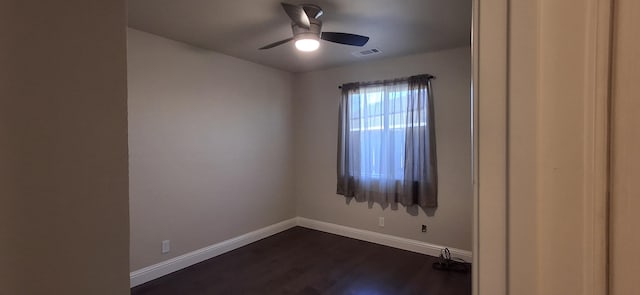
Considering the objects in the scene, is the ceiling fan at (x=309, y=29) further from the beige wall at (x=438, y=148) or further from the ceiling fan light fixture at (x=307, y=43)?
the beige wall at (x=438, y=148)

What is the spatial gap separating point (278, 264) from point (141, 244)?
136 centimetres

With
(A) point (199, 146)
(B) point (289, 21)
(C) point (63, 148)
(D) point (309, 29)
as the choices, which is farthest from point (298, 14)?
(A) point (199, 146)

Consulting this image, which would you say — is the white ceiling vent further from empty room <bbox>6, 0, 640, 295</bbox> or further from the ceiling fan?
the ceiling fan

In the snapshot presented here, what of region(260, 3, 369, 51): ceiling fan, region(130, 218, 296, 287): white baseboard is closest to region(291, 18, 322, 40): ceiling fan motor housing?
region(260, 3, 369, 51): ceiling fan

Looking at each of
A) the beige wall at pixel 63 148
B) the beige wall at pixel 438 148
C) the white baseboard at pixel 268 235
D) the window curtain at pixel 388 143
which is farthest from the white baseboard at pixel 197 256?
the beige wall at pixel 63 148

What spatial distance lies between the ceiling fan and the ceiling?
0.26ft

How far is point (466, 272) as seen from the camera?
3092 mm

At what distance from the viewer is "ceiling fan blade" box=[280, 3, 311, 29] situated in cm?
217

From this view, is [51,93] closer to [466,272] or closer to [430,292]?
[430,292]

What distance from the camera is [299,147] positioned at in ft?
15.2

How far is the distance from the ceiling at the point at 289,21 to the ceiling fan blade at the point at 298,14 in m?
0.08

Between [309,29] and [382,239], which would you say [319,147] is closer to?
[382,239]

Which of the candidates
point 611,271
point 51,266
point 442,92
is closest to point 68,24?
point 51,266

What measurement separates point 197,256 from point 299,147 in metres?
2.07
